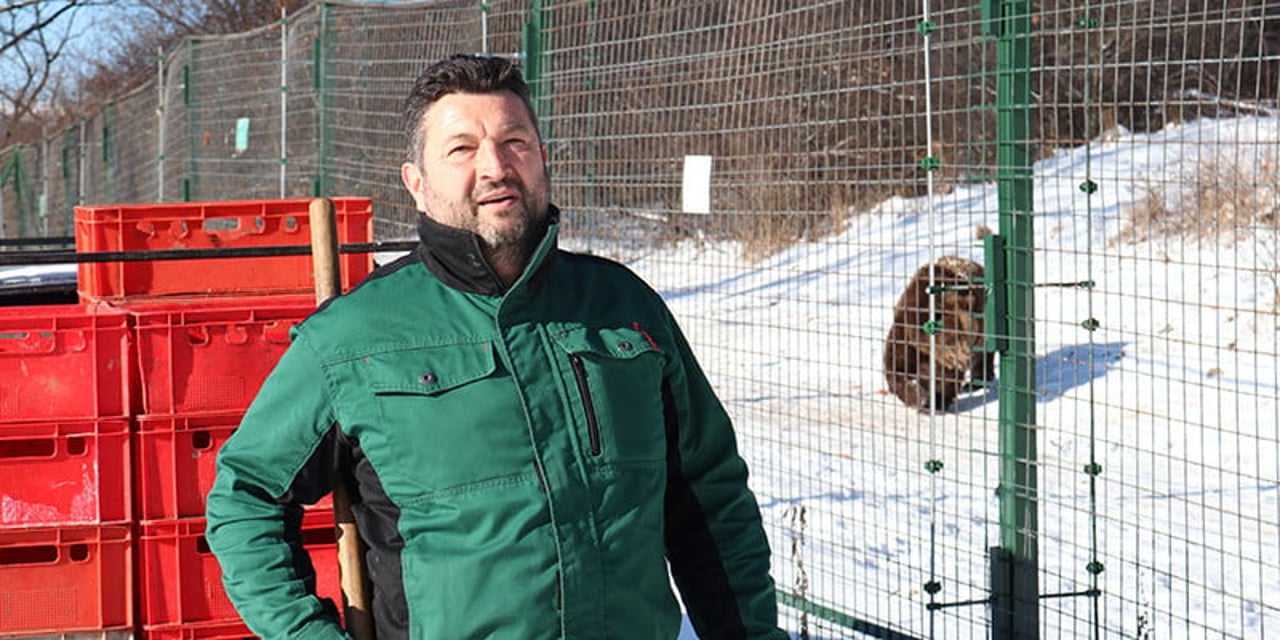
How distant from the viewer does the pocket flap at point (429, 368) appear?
2.99 meters

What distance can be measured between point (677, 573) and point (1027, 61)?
3.11 m

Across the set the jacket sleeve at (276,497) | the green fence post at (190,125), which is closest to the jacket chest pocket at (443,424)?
the jacket sleeve at (276,497)

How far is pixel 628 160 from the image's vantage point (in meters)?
8.36

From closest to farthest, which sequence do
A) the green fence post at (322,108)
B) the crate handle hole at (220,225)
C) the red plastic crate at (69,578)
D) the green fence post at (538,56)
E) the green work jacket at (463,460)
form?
the green work jacket at (463,460), the red plastic crate at (69,578), the crate handle hole at (220,225), the green fence post at (538,56), the green fence post at (322,108)

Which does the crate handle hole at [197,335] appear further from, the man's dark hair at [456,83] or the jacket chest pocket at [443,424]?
the jacket chest pocket at [443,424]

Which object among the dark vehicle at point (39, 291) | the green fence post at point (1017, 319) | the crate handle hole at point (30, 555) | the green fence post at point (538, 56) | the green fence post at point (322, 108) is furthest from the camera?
the green fence post at point (322, 108)

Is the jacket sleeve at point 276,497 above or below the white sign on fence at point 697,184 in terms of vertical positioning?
below

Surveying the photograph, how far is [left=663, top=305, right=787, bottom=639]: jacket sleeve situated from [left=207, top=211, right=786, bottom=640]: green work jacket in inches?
5.1

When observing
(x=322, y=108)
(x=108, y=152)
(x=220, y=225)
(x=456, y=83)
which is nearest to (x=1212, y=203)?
(x=322, y=108)

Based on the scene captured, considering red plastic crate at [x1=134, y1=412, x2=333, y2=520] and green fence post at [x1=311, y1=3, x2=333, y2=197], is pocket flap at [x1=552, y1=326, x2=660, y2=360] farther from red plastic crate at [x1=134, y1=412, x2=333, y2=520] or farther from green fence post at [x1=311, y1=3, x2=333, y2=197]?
green fence post at [x1=311, y1=3, x2=333, y2=197]

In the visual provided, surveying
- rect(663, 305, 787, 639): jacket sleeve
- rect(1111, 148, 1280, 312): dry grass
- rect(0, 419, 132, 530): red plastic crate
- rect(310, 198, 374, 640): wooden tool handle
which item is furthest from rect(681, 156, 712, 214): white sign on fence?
rect(310, 198, 374, 640): wooden tool handle

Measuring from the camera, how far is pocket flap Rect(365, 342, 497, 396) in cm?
299

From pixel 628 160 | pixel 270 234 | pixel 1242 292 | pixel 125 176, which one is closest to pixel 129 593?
pixel 270 234

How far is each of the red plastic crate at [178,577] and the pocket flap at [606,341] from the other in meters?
1.91
